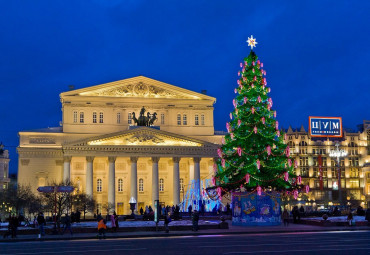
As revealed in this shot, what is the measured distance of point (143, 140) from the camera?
2867 inches

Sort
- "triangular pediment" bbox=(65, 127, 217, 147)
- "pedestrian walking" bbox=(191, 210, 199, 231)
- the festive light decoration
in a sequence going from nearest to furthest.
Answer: "pedestrian walking" bbox=(191, 210, 199, 231) < the festive light decoration < "triangular pediment" bbox=(65, 127, 217, 147)

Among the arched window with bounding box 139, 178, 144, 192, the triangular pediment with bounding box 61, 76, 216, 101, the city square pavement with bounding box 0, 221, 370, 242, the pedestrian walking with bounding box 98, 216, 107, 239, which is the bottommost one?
the city square pavement with bounding box 0, 221, 370, 242

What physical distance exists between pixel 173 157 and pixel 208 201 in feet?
42.4

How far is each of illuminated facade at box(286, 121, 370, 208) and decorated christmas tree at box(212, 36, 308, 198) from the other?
187 feet

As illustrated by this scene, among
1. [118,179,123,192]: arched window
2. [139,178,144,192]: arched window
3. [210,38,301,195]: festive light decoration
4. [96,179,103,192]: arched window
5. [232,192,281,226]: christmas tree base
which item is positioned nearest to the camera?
[210,38,301,195]: festive light decoration

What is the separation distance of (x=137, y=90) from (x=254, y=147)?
4184 cm

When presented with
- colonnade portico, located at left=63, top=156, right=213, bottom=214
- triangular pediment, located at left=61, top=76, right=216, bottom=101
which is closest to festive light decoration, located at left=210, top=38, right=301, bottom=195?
colonnade portico, located at left=63, top=156, right=213, bottom=214

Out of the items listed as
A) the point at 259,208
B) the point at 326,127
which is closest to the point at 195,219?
the point at 259,208

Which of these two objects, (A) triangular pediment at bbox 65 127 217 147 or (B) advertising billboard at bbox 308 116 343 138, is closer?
(A) triangular pediment at bbox 65 127 217 147

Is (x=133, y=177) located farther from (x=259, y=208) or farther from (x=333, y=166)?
(x=333, y=166)

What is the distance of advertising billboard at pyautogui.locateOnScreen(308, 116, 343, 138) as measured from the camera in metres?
95.7

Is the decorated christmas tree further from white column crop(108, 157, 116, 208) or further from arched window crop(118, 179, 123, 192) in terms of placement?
arched window crop(118, 179, 123, 192)

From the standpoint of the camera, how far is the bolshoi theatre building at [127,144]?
2825 inches

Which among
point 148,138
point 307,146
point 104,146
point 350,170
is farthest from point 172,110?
point 350,170
